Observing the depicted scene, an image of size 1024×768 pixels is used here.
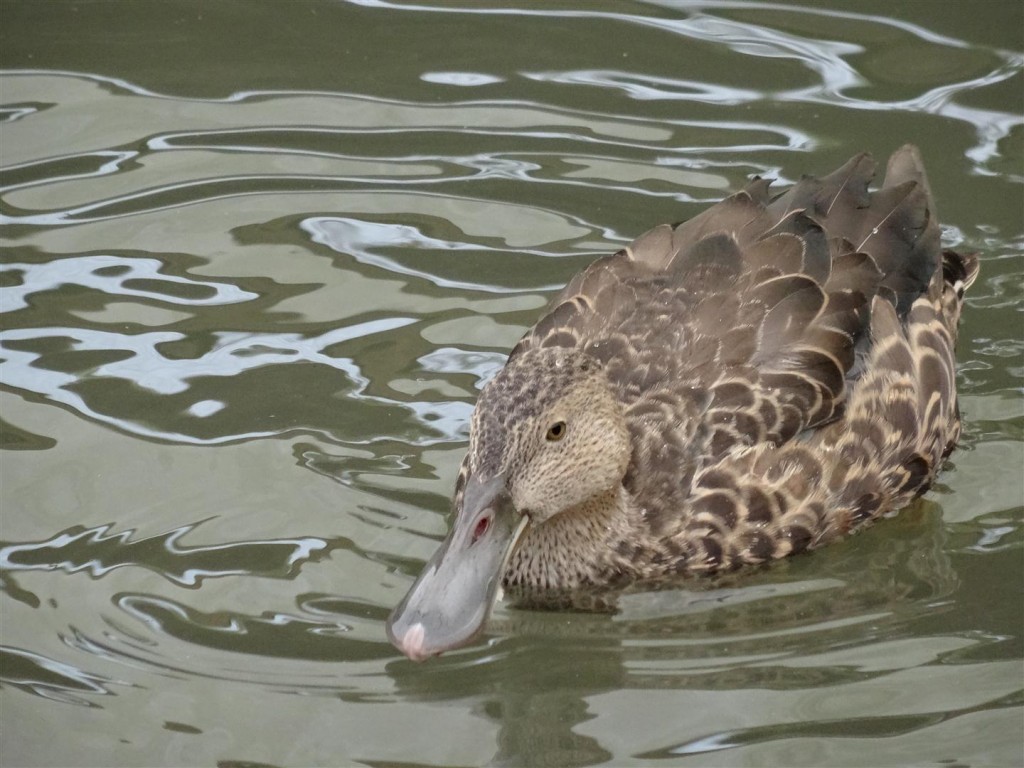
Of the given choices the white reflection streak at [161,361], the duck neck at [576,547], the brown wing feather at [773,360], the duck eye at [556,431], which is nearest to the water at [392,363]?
the white reflection streak at [161,361]

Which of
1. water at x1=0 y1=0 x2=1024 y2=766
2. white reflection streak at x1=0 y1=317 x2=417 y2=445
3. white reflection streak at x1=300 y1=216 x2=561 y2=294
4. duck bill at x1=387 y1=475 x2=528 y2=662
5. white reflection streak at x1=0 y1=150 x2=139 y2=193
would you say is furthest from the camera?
white reflection streak at x1=0 y1=150 x2=139 y2=193

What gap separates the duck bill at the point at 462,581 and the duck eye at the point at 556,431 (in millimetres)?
292

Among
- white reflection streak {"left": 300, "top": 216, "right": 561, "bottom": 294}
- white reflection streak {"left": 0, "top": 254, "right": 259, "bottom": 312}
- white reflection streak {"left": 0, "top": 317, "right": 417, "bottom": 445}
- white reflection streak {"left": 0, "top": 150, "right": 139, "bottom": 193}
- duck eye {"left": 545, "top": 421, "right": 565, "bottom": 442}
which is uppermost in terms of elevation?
white reflection streak {"left": 0, "top": 150, "right": 139, "bottom": 193}

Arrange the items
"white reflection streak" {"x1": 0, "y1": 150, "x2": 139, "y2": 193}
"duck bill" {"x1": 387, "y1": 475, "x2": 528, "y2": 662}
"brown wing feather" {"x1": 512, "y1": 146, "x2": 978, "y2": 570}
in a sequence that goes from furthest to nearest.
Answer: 1. "white reflection streak" {"x1": 0, "y1": 150, "x2": 139, "y2": 193}
2. "brown wing feather" {"x1": 512, "y1": 146, "x2": 978, "y2": 570}
3. "duck bill" {"x1": 387, "y1": 475, "x2": 528, "y2": 662}

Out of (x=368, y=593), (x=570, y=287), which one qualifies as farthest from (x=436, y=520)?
(x=570, y=287)

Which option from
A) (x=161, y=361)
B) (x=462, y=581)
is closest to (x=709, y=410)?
(x=462, y=581)

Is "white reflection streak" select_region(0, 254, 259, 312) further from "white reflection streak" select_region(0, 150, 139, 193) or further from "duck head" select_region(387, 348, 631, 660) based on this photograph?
"duck head" select_region(387, 348, 631, 660)

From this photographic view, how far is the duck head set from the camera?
5660 mm

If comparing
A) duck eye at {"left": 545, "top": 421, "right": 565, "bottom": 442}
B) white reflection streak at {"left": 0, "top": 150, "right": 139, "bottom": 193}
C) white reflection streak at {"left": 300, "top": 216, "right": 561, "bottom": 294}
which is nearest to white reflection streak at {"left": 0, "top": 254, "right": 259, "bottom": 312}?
white reflection streak at {"left": 300, "top": 216, "right": 561, "bottom": 294}

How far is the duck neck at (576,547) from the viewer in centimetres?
638

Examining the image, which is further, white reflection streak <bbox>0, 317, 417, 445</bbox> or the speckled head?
white reflection streak <bbox>0, 317, 417, 445</bbox>

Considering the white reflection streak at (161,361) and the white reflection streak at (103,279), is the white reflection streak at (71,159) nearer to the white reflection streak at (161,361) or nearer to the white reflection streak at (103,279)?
the white reflection streak at (103,279)

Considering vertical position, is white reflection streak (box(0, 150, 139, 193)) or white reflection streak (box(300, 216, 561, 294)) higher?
white reflection streak (box(0, 150, 139, 193))

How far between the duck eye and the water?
0.74 meters
